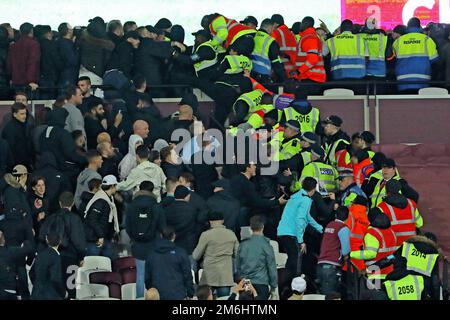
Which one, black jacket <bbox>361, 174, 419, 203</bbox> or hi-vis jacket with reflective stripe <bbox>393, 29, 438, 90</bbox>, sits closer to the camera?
black jacket <bbox>361, 174, 419, 203</bbox>

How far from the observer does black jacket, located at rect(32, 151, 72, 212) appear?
79.3 ft

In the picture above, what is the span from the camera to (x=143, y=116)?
2569 cm

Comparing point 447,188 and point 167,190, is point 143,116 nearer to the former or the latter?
point 167,190

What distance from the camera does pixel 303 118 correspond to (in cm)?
2572

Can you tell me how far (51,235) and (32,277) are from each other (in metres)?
0.69

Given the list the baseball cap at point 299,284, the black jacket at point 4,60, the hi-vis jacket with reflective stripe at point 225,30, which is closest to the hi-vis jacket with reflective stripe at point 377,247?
the baseball cap at point 299,284

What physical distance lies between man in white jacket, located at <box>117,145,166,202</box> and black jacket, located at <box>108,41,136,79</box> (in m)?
3.65

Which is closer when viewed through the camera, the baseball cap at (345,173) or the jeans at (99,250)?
the jeans at (99,250)

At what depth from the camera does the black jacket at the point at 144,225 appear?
22.8 m

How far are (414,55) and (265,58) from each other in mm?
2197

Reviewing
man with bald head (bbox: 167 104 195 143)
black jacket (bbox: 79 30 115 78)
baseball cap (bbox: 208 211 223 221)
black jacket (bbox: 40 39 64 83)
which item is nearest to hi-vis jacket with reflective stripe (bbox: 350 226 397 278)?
baseball cap (bbox: 208 211 223 221)

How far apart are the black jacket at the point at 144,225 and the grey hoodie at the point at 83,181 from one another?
4.22 ft

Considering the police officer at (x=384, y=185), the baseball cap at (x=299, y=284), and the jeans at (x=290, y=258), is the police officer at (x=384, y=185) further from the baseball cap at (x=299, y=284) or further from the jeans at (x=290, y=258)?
the baseball cap at (x=299, y=284)

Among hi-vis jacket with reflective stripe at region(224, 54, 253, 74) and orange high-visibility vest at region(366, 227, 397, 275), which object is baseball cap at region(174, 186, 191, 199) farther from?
hi-vis jacket with reflective stripe at region(224, 54, 253, 74)
